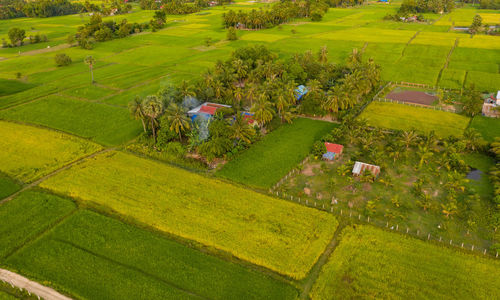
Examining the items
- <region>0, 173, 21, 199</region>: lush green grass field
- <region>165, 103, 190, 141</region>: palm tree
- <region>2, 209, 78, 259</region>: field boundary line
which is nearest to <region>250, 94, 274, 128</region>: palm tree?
<region>165, 103, 190, 141</region>: palm tree

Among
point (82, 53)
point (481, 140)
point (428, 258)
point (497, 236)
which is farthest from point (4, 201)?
point (82, 53)

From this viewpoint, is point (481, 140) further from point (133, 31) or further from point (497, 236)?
point (133, 31)

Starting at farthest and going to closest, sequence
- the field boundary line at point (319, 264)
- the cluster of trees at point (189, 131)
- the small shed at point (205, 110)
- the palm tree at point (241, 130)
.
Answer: the small shed at point (205, 110) < the palm tree at point (241, 130) < the cluster of trees at point (189, 131) < the field boundary line at point (319, 264)

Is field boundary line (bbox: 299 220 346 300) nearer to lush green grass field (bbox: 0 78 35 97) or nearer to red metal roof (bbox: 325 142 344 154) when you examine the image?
red metal roof (bbox: 325 142 344 154)

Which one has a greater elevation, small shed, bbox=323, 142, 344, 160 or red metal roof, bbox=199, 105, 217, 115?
red metal roof, bbox=199, 105, 217, 115

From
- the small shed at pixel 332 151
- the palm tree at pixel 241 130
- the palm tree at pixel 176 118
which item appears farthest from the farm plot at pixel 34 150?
the small shed at pixel 332 151

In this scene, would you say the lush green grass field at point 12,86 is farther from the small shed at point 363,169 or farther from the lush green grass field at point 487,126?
the lush green grass field at point 487,126
